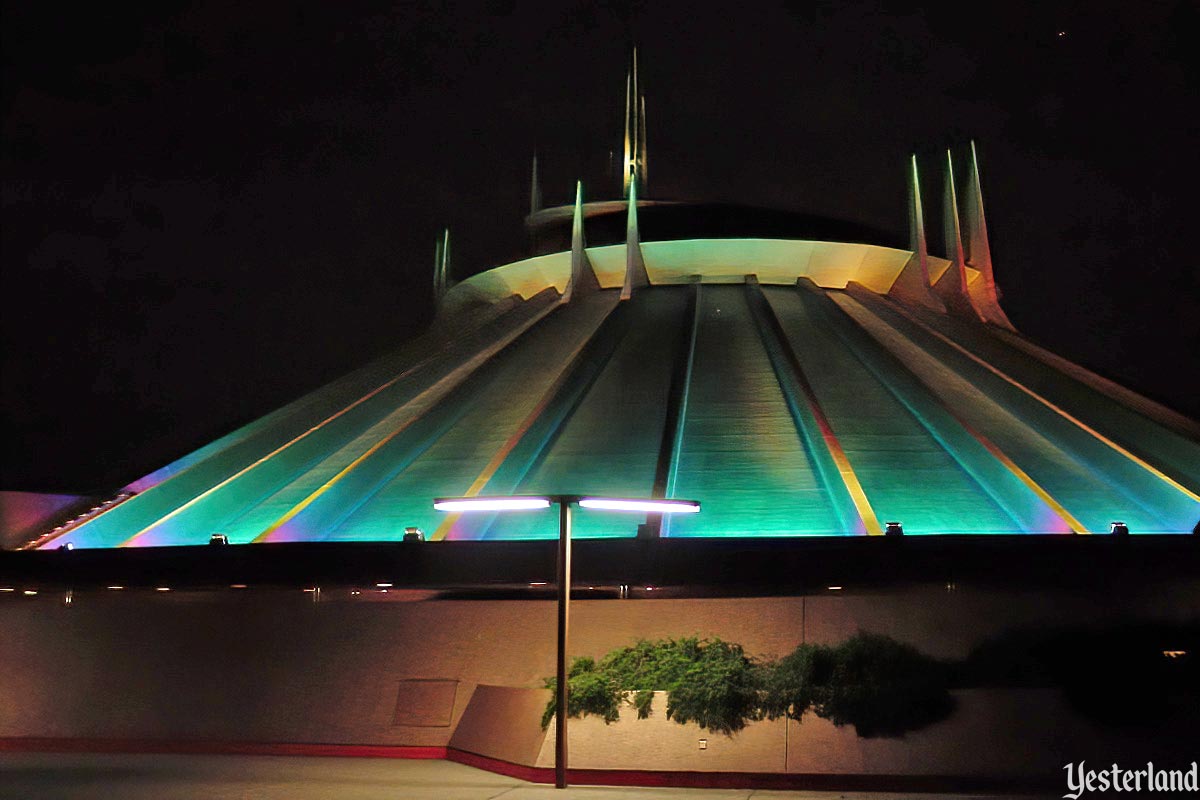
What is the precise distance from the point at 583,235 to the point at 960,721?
14.0 meters

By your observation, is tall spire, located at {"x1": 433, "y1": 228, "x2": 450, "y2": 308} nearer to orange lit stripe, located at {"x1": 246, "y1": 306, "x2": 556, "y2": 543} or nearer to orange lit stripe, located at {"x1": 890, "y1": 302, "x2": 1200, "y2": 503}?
orange lit stripe, located at {"x1": 246, "y1": 306, "x2": 556, "y2": 543}

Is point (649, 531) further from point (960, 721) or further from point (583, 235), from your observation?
point (583, 235)

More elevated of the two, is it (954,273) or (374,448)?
(954,273)

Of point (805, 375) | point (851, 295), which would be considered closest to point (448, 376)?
point (805, 375)

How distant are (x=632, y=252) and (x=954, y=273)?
634 cm

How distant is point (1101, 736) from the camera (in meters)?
12.3

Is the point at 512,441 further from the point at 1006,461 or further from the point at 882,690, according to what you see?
the point at 882,690

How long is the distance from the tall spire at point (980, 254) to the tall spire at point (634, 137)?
7.33 metres

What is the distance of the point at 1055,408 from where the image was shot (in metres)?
19.2

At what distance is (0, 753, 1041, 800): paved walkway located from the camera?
39.8 ft

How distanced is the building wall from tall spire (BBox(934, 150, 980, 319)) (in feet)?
37.8

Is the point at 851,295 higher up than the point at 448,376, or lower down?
higher up

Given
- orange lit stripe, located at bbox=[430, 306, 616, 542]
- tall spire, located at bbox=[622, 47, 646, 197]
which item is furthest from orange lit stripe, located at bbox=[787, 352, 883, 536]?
tall spire, located at bbox=[622, 47, 646, 197]

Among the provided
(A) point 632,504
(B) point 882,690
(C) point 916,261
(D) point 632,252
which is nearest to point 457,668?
(A) point 632,504
